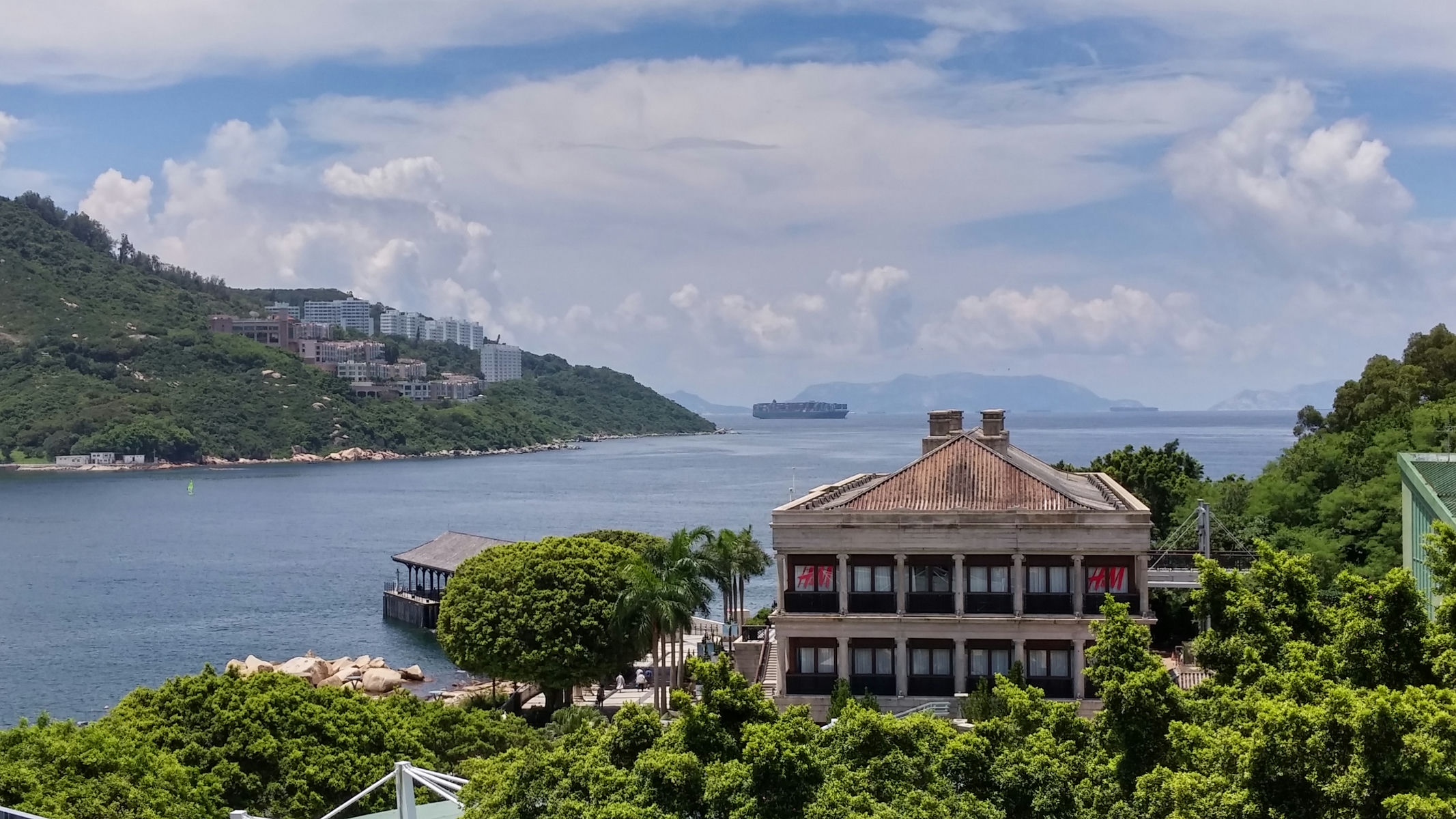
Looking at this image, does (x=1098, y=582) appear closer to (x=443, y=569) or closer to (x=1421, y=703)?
(x=1421, y=703)

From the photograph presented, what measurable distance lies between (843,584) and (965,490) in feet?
15.8

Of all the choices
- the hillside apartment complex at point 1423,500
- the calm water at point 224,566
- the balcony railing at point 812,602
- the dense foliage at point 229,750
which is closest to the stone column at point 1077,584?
the balcony railing at point 812,602

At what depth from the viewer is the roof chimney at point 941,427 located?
1960 inches

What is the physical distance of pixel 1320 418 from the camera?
102m

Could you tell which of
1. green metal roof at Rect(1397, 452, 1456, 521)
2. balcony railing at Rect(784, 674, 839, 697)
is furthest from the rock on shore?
green metal roof at Rect(1397, 452, 1456, 521)

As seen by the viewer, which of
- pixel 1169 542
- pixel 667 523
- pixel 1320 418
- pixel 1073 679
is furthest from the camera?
pixel 667 523

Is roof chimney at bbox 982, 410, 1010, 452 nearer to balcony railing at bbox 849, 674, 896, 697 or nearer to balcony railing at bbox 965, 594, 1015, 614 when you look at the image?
balcony railing at bbox 965, 594, 1015, 614

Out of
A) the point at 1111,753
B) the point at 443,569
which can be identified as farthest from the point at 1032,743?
the point at 443,569

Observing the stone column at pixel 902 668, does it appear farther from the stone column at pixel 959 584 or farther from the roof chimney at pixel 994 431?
the roof chimney at pixel 994 431

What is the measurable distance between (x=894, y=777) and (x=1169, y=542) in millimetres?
42143

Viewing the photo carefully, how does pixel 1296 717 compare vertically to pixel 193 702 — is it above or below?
above

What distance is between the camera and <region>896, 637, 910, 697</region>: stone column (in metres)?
40.7

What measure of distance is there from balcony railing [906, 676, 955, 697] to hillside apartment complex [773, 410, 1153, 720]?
28 millimetres

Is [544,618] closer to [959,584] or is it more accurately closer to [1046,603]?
[959,584]
